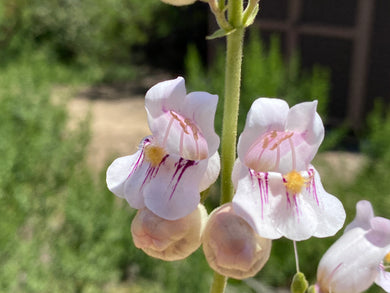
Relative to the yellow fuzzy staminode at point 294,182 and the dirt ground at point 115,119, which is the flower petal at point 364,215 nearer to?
the yellow fuzzy staminode at point 294,182

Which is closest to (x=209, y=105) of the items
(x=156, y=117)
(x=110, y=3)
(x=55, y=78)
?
(x=156, y=117)

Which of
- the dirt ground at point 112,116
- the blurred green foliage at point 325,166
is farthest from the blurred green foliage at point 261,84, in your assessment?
the dirt ground at point 112,116

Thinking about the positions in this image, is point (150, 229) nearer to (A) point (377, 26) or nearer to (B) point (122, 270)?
(B) point (122, 270)

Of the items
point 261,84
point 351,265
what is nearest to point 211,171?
point 351,265

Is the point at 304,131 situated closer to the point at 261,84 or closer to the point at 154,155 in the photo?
the point at 154,155

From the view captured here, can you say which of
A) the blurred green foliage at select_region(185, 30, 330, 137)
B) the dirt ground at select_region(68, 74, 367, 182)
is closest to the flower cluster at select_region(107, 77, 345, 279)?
the blurred green foliage at select_region(185, 30, 330, 137)

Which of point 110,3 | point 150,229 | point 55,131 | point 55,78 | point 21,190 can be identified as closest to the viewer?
point 150,229
